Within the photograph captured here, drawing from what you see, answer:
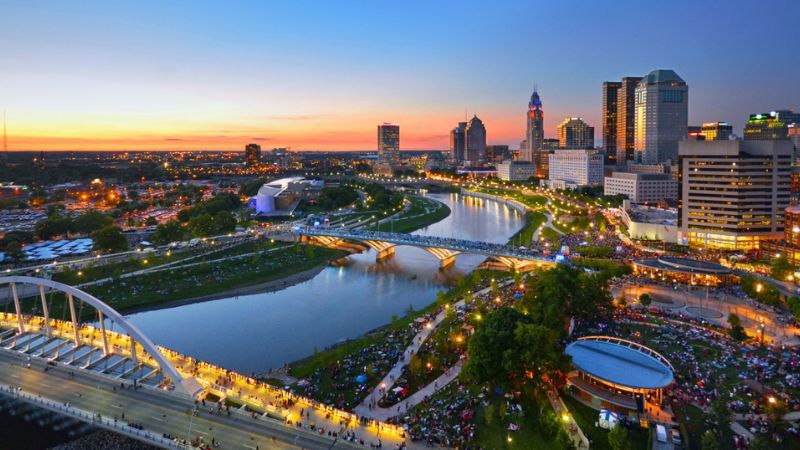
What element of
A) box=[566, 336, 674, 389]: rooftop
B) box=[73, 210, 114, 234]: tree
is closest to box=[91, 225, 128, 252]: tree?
box=[73, 210, 114, 234]: tree

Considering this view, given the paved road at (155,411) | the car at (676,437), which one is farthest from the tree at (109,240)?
the car at (676,437)

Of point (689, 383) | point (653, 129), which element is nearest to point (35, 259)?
point (689, 383)

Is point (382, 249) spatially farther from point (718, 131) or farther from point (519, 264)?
point (718, 131)

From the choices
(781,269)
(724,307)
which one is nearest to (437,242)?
(724,307)

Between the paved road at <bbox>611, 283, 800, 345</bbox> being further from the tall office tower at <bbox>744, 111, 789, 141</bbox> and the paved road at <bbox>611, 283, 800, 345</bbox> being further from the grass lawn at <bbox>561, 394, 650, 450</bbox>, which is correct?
the tall office tower at <bbox>744, 111, 789, 141</bbox>

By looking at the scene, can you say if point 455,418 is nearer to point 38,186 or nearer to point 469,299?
point 469,299

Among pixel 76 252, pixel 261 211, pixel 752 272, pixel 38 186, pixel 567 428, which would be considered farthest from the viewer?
pixel 38 186
